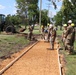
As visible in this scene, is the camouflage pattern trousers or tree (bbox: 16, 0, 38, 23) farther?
tree (bbox: 16, 0, 38, 23)

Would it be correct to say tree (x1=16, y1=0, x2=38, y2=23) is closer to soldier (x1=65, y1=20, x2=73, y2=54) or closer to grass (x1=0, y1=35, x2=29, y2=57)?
grass (x1=0, y1=35, x2=29, y2=57)

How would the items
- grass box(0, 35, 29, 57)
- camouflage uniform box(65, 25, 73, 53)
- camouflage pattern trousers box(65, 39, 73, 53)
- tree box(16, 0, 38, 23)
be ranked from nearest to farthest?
camouflage uniform box(65, 25, 73, 53) → camouflage pattern trousers box(65, 39, 73, 53) → grass box(0, 35, 29, 57) → tree box(16, 0, 38, 23)

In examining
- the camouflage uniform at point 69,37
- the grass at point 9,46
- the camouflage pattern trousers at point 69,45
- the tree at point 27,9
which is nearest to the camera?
the camouflage uniform at point 69,37

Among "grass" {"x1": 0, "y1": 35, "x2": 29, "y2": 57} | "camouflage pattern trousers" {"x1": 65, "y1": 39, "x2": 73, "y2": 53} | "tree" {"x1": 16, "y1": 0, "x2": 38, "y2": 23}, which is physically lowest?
"grass" {"x1": 0, "y1": 35, "x2": 29, "y2": 57}

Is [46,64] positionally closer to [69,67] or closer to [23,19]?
[69,67]

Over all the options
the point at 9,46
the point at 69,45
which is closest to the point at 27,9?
the point at 9,46

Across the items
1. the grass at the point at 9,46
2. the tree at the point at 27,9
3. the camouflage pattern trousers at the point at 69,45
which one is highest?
the tree at the point at 27,9

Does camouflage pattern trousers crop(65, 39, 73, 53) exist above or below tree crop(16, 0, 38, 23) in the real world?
below

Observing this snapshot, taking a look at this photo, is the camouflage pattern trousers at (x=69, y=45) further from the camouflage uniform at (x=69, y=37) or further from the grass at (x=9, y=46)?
the grass at (x=9, y=46)

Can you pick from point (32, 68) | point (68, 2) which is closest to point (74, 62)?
point (32, 68)

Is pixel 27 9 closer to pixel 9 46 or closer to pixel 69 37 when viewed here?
pixel 9 46

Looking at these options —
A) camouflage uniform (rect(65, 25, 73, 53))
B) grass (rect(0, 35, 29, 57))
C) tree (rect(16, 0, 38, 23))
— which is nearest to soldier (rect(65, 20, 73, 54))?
camouflage uniform (rect(65, 25, 73, 53))

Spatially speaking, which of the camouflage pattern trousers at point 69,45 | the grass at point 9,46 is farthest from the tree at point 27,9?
the camouflage pattern trousers at point 69,45

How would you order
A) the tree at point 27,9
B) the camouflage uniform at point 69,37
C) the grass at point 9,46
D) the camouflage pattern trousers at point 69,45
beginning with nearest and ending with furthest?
the camouflage uniform at point 69,37 → the camouflage pattern trousers at point 69,45 → the grass at point 9,46 → the tree at point 27,9
